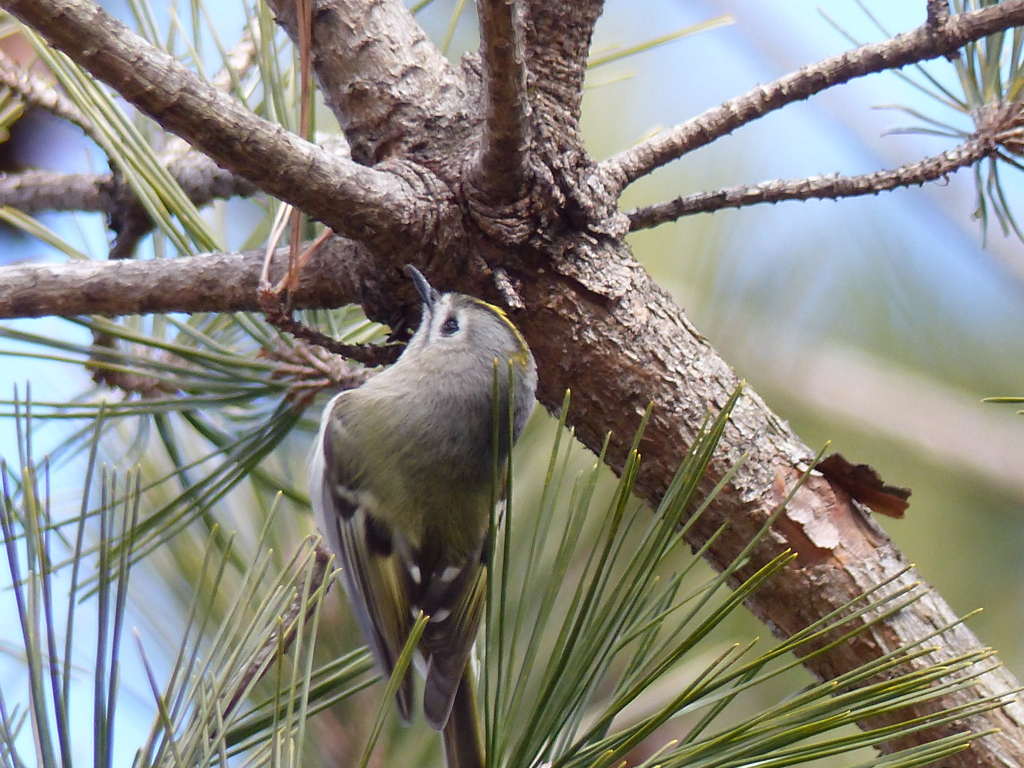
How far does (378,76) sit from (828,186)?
0.39 m

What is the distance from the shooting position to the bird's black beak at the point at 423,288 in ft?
2.09

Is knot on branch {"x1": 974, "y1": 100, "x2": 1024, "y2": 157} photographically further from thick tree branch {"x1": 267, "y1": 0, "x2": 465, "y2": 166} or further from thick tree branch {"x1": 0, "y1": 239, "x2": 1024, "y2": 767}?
thick tree branch {"x1": 267, "y1": 0, "x2": 465, "y2": 166}

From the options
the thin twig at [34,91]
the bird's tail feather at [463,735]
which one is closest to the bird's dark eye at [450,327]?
the bird's tail feather at [463,735]

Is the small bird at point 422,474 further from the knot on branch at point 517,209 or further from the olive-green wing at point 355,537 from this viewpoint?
the knot on branch at point 517,209

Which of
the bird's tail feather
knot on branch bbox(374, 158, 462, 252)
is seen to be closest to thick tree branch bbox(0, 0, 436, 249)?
knot on branch bbox(374, 158, 462, 252)

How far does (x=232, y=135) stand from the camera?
1.64ft

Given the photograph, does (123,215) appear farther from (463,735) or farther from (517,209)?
(463,735)

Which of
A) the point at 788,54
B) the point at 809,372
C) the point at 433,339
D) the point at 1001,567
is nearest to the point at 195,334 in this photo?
the point at 433,339

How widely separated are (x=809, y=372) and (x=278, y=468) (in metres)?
0.70

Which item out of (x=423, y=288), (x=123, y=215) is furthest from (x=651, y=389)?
(x=123, y=215)

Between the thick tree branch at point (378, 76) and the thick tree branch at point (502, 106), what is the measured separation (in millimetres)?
104

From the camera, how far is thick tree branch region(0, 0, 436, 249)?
45 centimetres

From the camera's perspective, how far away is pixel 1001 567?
40.9 inches

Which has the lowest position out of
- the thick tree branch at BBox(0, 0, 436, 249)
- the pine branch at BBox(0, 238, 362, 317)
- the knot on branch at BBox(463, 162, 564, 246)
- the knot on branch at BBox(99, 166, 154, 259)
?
the pine branch at BBox(0, 238, 362, 317)
